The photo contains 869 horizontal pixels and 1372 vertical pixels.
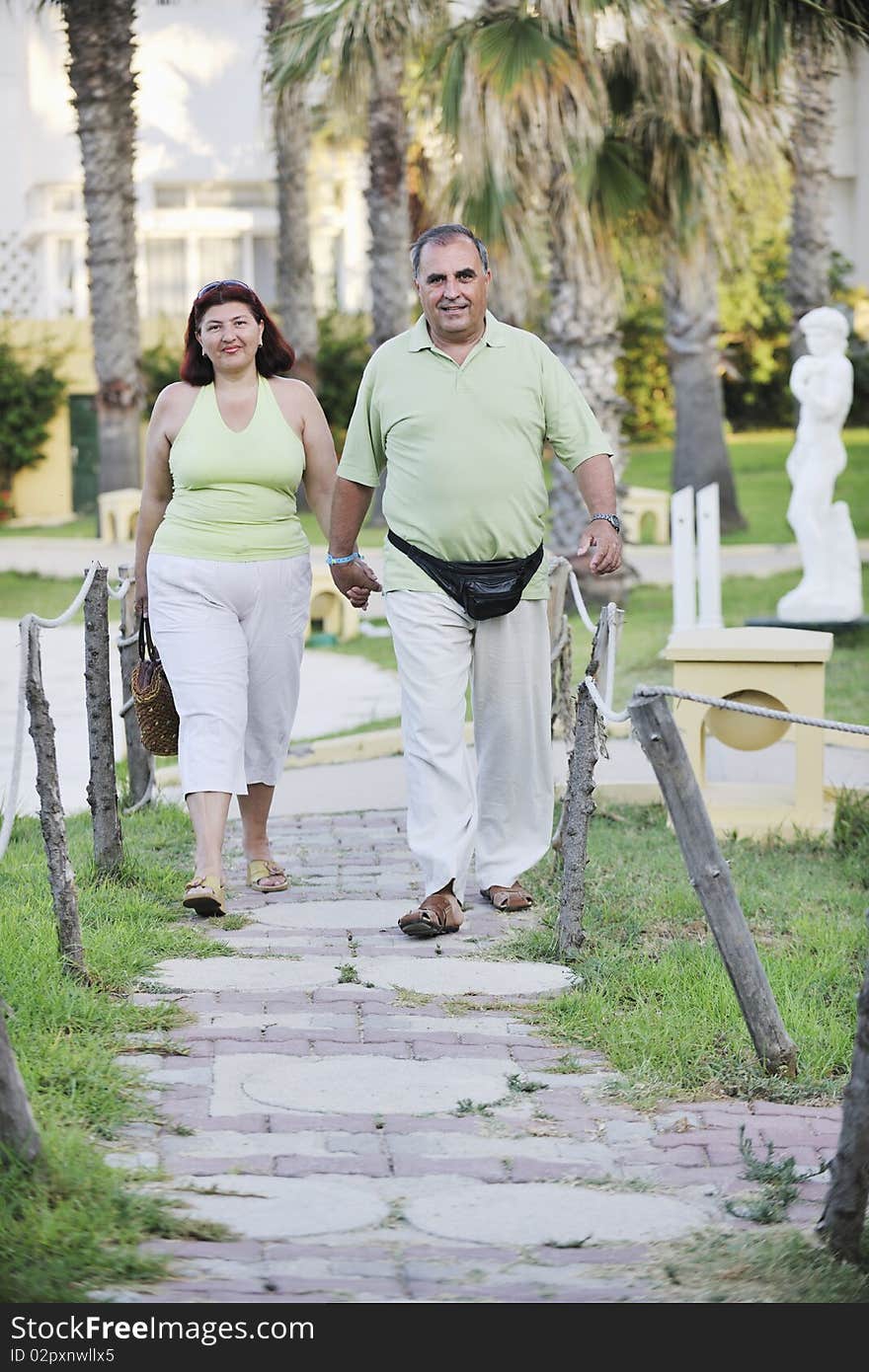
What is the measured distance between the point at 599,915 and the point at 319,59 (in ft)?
34.3

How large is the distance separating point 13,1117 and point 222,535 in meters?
2.63

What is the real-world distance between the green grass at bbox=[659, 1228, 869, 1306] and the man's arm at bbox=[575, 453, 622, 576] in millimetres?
2397

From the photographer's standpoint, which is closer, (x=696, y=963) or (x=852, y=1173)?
(x=852, y=1173)

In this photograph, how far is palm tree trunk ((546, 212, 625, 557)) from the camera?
15.2 meters

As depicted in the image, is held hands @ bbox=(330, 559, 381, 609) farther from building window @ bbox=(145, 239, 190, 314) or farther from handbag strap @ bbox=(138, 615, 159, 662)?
building window @ bbox=(145, 239, 190, 314)

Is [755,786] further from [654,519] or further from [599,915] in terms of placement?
[654,519]

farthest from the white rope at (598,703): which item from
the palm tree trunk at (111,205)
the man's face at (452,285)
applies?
the palm tree trunk at (111,205)

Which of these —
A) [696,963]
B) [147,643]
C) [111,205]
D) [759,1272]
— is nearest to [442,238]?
[147,643]

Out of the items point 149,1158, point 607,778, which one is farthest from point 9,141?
point 149,1158

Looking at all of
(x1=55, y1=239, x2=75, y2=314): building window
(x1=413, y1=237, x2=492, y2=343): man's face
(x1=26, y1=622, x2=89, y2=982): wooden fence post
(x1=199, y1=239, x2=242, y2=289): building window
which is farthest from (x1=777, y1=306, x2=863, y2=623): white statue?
(x1=199, y1=239, x2=242, y2=289): building window

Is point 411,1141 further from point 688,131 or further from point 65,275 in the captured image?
point 65,275

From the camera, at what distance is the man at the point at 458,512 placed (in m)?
5.37

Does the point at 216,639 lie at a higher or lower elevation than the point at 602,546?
lower

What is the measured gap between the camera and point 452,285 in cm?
528
